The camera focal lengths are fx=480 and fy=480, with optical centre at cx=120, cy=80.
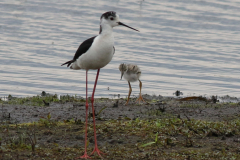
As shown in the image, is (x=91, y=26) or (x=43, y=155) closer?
(x=43, y=155)

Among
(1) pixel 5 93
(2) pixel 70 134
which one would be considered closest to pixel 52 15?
(1) pixel 5 93

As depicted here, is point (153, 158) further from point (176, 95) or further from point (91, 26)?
point (91, 26)

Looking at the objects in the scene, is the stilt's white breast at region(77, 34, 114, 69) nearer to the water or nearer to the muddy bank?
the muddy bank

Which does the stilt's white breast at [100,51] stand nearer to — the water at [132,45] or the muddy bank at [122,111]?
the muddy bank at [122,111]

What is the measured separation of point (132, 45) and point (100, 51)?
11.2 meters

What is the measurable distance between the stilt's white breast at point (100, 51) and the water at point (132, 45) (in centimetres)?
576

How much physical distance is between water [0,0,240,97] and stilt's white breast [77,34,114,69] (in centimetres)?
576

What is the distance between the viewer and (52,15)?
23.0 meters

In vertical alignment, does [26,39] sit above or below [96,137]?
above

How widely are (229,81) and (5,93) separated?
656 cm

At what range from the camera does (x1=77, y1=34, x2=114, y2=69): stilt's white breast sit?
6.79 m

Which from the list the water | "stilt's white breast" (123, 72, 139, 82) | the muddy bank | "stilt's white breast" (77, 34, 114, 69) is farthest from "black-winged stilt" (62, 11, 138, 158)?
the water

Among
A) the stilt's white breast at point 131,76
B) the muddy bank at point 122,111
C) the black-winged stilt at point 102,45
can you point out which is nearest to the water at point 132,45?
the stilt's white breast at point 131,76

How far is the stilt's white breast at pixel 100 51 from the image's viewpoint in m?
6.79
